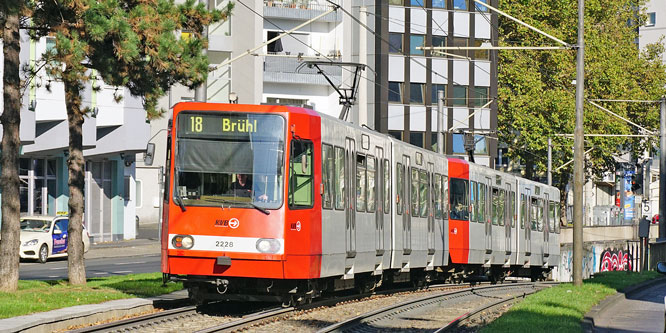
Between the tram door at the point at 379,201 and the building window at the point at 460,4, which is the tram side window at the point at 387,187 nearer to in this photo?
the tram door at the point at 379,201

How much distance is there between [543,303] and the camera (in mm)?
19859

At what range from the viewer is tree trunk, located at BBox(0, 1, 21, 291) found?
1988cm

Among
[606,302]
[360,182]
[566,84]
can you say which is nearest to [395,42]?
[566,84]

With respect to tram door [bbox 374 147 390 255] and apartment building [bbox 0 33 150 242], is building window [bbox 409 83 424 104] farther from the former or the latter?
tram door [bbox 374 147 390 255]

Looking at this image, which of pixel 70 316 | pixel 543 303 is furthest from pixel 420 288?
pixel 70 316

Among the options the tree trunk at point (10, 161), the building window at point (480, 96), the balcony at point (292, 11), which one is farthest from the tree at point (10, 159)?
the building window at point (480, 96)

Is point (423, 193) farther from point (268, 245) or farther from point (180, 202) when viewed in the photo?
point (180, 202)

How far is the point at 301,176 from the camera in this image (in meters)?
18.4

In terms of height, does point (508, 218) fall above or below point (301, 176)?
below

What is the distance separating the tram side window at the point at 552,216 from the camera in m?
42.3

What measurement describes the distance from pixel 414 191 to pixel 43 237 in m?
18.5

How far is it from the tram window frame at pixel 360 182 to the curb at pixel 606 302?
4.36 m

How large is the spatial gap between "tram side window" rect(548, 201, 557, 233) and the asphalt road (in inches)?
530

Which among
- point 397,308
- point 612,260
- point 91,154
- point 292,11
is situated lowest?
point 612,260
